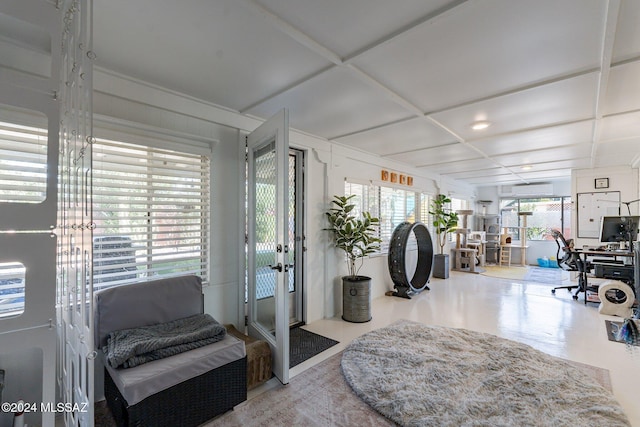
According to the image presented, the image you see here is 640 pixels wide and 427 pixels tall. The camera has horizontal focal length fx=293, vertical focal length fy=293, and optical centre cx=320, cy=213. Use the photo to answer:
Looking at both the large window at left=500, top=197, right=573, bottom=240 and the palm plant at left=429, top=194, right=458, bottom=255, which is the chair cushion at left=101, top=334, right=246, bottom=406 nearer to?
the palm plant at left=429, top=194, right=458, bottom=255

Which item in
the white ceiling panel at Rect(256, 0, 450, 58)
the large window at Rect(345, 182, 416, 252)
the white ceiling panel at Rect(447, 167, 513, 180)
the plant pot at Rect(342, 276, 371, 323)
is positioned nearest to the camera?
the white ceiling panel at Rect(256, 0, 450, 58)

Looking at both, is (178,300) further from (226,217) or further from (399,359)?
(399,359)

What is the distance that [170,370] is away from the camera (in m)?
1.77

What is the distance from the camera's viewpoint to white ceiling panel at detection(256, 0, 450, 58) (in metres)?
1.43

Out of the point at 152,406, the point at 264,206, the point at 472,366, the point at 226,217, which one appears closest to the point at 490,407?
the point at 472,366

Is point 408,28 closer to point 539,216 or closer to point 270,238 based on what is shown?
point 270,238

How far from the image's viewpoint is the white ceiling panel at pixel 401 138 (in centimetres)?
332

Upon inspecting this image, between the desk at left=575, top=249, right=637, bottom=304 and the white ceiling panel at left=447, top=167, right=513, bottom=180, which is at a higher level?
the white ceiling panel at left=447, top=167, right=513, bottom=180

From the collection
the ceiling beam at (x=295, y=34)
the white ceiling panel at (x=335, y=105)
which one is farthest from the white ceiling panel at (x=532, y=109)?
the ceiling beam at (x=295, y=34)

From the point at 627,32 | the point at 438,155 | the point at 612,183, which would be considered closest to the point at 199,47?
the point at 627,32

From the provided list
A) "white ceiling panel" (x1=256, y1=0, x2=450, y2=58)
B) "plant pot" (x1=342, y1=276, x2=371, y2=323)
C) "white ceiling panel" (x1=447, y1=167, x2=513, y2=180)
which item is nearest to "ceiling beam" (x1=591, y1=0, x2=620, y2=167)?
"white ceiling panel" (x1=256, y1=0, x2=450, y2=58)

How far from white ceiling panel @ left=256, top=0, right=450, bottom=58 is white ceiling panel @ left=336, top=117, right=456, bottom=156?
1589 millimetres

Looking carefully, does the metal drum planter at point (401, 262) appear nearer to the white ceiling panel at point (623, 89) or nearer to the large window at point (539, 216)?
the white ceiling panel at point (623, 89)

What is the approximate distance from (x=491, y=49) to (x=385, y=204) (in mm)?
3597
